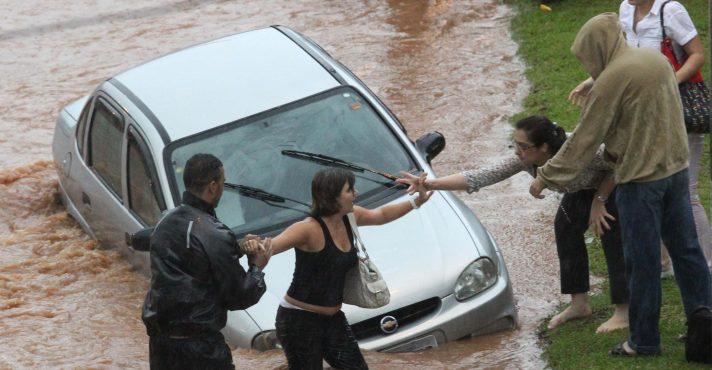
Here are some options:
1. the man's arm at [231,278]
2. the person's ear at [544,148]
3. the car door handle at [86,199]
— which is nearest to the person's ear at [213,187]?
the man's arm at [231,278]

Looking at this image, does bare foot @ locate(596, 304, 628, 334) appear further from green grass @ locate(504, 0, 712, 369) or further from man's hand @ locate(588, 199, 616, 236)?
man's hand @ locate(588, 199, 616, 236)

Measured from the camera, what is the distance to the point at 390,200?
7438mm

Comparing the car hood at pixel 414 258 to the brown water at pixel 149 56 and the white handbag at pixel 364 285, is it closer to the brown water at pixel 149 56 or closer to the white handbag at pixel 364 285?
the brown water at pixel 149 56

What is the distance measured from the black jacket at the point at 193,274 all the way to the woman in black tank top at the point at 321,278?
1.38 ft

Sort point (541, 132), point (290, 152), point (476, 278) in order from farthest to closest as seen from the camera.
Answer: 1. point (290, 152)
2. point (476, 278)
3. point (541, 132)

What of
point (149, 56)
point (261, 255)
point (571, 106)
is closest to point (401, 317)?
point (261, 255)

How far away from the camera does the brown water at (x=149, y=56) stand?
7484mm

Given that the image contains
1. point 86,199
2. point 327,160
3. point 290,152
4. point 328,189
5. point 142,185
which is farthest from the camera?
point 86,199

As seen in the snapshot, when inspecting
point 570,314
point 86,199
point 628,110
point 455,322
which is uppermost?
point 628,110

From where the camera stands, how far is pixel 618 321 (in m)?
6.66

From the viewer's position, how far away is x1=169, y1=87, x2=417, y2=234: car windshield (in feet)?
24.0

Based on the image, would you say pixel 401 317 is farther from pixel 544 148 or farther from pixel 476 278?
pixel 544 148

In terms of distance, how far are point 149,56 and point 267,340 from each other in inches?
379

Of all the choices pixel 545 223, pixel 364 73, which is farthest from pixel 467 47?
pixel 545 223
